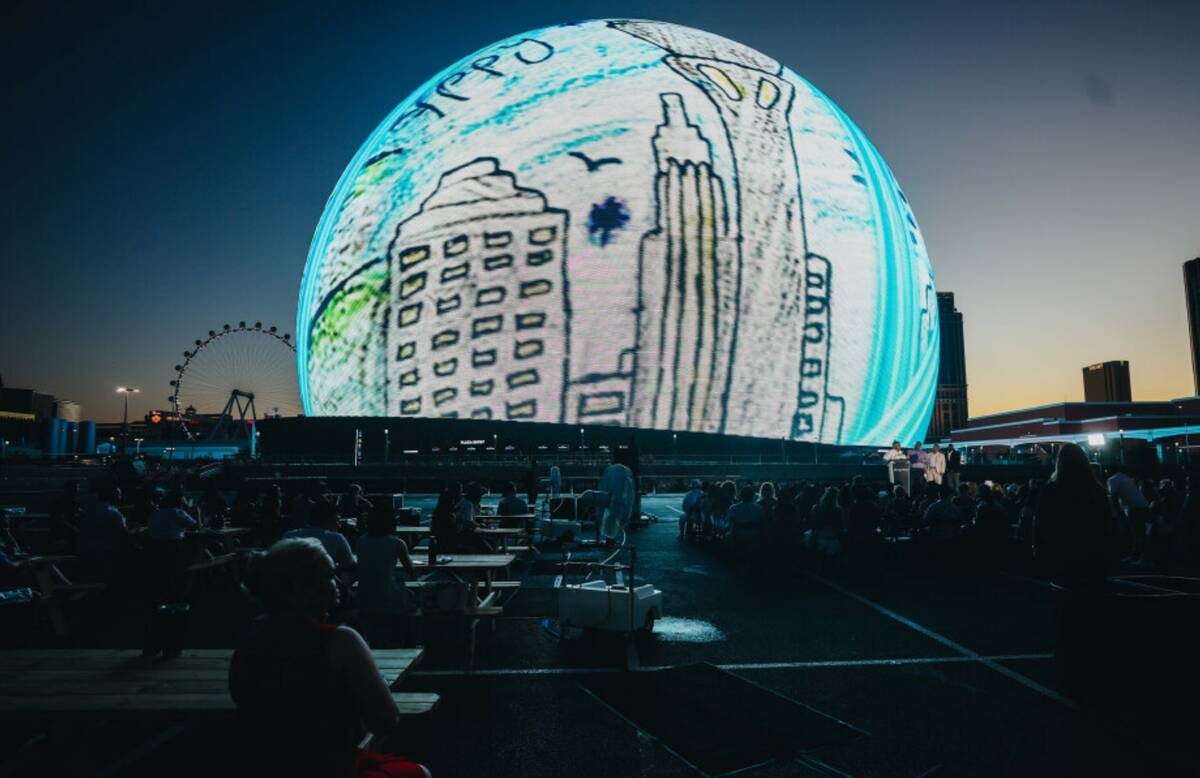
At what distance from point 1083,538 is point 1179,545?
14.7ft

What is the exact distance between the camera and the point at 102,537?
662 cm

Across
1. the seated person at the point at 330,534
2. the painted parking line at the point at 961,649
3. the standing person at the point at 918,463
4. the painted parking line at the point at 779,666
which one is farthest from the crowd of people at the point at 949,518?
the seated person at the point at 330,534

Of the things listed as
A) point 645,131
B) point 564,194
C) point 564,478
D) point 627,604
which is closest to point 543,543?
point 627,604

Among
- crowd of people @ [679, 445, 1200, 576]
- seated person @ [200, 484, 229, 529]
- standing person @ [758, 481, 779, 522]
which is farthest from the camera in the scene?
seated person @ [200, 484, 229, 529]

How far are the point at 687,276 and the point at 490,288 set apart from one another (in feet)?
21.6

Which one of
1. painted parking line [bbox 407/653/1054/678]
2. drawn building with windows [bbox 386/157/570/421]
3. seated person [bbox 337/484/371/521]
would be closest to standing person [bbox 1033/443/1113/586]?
painted parking line [bbox 407/653/1054/678]

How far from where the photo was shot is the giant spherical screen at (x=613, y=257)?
21.0 metres

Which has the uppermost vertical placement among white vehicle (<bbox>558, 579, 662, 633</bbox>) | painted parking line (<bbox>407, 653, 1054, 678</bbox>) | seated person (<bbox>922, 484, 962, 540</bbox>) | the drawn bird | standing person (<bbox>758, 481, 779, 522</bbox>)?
the drawn bird

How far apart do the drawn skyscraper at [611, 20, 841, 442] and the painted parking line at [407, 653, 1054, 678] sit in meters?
16.0

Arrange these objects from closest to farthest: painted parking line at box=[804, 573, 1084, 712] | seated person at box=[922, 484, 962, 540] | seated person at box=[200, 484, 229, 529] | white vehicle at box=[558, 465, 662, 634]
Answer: painted parking line at box=[804, 573, 1084, 712] < white vehicle at box=[558, 465, 662, 634] < seated person at box=[922, 484, 962, 540] < seated person at box=[200, 484, 229, 529]

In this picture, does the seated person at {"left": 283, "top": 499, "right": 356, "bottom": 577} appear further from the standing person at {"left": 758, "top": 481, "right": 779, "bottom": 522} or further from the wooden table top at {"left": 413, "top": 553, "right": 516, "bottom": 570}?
the standing person at {"left": 758, "top": 481, "right": 779, "bottom": 522}

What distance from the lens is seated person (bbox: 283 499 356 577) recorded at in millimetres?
5188

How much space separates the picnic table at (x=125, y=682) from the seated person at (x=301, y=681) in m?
0.98

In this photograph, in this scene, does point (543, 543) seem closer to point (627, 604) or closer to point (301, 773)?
point (627, 604)
